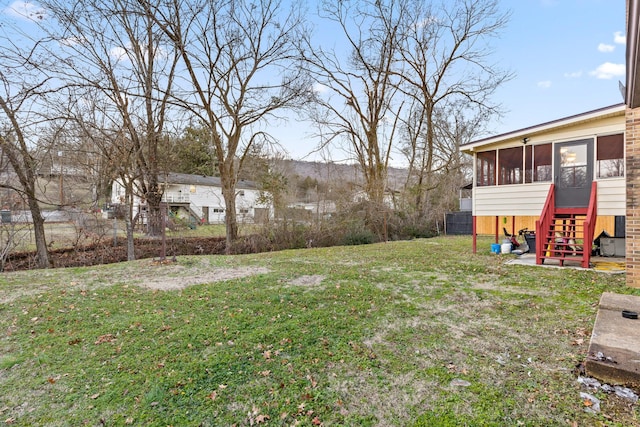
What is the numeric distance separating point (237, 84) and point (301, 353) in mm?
11722

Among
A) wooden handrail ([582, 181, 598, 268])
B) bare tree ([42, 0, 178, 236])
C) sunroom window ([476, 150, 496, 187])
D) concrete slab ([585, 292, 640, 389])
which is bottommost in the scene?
concrete slab ([585, 292, 640, 389])

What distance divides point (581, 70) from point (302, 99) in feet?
30.3

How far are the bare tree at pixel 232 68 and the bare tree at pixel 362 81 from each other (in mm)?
3906

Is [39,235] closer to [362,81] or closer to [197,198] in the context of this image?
[362,81]

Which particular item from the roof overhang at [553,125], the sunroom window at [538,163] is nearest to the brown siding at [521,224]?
the sunroom window at [538,163]

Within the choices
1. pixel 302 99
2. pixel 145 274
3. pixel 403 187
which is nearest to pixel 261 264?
pixel 145 274

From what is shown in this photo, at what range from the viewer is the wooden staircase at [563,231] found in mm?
6590

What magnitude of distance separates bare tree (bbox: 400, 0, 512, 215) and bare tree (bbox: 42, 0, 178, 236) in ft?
39.2

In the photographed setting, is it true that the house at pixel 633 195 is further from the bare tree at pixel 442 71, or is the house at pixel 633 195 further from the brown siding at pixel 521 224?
the bare tree at pixel 442 71

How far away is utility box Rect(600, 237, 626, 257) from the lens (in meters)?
8.15

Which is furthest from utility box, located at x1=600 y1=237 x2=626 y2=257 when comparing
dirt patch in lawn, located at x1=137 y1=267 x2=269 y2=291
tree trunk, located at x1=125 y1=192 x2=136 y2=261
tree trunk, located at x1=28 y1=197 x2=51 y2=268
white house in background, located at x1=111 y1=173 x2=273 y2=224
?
white house in background, located at x1=111 y1=173 x2=273 y2=224

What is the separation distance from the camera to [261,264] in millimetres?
7805

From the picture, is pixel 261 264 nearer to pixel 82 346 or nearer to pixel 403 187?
pixel 82 346

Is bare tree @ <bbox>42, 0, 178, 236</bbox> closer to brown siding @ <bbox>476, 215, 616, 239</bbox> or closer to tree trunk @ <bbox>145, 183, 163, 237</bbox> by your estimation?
tree trunk @ <bbox>145, 183, 163, 237</bbox>
